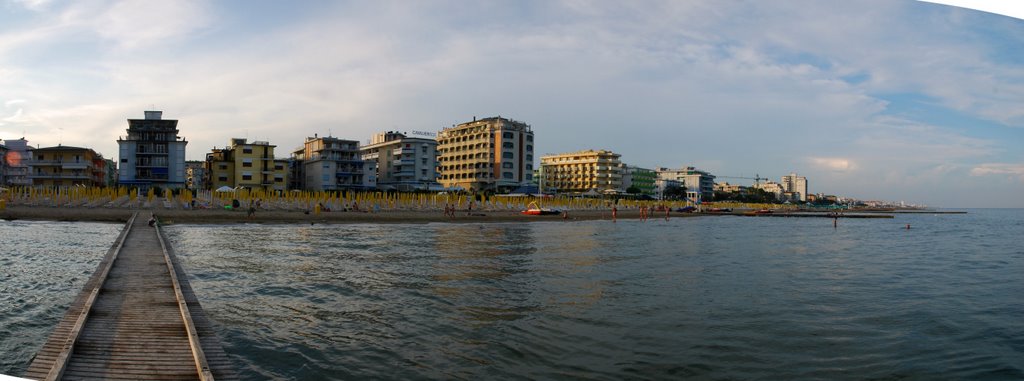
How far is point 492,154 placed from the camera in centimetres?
10975

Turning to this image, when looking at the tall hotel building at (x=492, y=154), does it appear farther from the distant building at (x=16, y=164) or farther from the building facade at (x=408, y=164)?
the distant building at (x=16, y=164)

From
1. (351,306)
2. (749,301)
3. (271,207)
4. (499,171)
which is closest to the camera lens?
(351,306)

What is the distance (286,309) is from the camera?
13.6 metres

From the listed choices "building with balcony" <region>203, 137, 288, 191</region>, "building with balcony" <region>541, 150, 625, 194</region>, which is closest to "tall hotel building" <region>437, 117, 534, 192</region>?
"building with balcony" <region>541, 150, 625, 194</region>

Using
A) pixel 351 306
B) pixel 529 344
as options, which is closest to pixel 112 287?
pixel 351 306

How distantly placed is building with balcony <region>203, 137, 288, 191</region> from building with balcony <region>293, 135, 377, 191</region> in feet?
20.2

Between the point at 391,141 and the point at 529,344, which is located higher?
the point at 391,141

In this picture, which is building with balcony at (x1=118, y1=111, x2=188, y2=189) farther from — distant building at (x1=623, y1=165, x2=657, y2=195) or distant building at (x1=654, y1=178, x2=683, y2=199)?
distant building at (x1=654, y1=178, x2=683, y2=199)

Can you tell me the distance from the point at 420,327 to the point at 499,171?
96.5 meters

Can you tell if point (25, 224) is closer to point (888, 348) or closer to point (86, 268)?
point (86, 268)

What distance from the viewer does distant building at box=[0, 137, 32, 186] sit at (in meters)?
98.7

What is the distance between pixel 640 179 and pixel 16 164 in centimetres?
14305

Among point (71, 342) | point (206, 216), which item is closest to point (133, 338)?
point (71, 342)

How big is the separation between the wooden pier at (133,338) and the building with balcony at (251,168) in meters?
76.1
